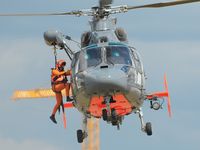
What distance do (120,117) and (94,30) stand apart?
180 inches

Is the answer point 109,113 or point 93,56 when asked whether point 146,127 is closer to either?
point 109,113

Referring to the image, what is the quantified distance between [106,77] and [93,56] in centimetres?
227

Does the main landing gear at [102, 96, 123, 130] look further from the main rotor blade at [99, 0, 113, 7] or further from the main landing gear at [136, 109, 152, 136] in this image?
Result: the main rotor blade at [99, 0, 113, 7]

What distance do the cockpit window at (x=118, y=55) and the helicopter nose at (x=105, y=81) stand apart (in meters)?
0.93

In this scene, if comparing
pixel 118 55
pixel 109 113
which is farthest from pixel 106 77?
pixel 118 55

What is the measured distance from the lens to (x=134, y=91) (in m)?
39.0

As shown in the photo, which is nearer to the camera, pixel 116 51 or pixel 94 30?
pixel 116 51

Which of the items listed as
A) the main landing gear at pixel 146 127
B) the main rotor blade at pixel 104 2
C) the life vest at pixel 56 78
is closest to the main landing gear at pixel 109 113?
the main landing gear at pixel 146 127

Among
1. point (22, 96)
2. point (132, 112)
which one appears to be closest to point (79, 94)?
point (132, 112)

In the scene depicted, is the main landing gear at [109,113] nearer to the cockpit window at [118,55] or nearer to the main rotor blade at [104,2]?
the cockpit window at [118,55]

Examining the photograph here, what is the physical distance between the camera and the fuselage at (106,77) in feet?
123

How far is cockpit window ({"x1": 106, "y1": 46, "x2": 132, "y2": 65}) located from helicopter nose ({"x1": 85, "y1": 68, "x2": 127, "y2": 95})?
93 cm

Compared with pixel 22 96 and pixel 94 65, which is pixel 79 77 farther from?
pixel 22 96

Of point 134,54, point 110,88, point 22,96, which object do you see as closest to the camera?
point 110,88
